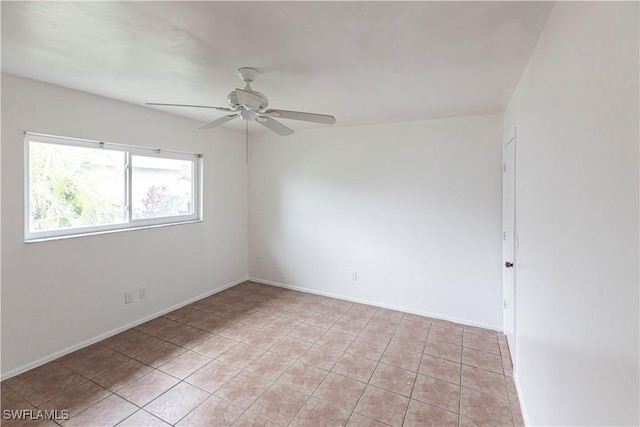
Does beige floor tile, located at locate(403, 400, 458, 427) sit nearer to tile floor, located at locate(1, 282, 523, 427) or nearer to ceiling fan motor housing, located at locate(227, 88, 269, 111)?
tile floor, located at locate(1, 282, 523, 427)

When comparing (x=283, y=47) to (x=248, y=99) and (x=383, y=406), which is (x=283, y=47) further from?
(x=383, y=406)

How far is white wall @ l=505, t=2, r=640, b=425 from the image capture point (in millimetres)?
729

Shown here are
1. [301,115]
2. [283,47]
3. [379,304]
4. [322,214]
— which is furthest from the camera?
[322,214]

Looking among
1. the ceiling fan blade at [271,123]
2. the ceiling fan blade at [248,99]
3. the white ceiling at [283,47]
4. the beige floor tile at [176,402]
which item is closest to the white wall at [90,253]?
the white ceiling at [283,47]

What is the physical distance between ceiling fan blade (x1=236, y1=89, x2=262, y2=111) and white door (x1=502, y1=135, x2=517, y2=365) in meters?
2.08

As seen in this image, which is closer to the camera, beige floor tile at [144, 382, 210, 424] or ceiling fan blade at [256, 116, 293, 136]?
beige floor tile at [144, 382, 210, 424]

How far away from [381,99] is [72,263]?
3.26 metres

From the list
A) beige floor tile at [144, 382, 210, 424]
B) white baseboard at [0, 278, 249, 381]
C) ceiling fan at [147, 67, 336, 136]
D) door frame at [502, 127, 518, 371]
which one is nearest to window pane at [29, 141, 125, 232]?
white baseboard at [0, 278, 249, 381]

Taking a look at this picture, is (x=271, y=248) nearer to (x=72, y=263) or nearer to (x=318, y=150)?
(x=318, y=150)

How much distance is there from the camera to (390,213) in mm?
3693

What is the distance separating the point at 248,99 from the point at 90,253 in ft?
7.46

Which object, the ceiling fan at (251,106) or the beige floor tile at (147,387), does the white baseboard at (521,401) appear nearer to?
the ceiling fan at (251,106)

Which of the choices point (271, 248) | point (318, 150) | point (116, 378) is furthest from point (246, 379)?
point (318, 150)

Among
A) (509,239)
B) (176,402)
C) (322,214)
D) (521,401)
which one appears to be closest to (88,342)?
(176,402)
